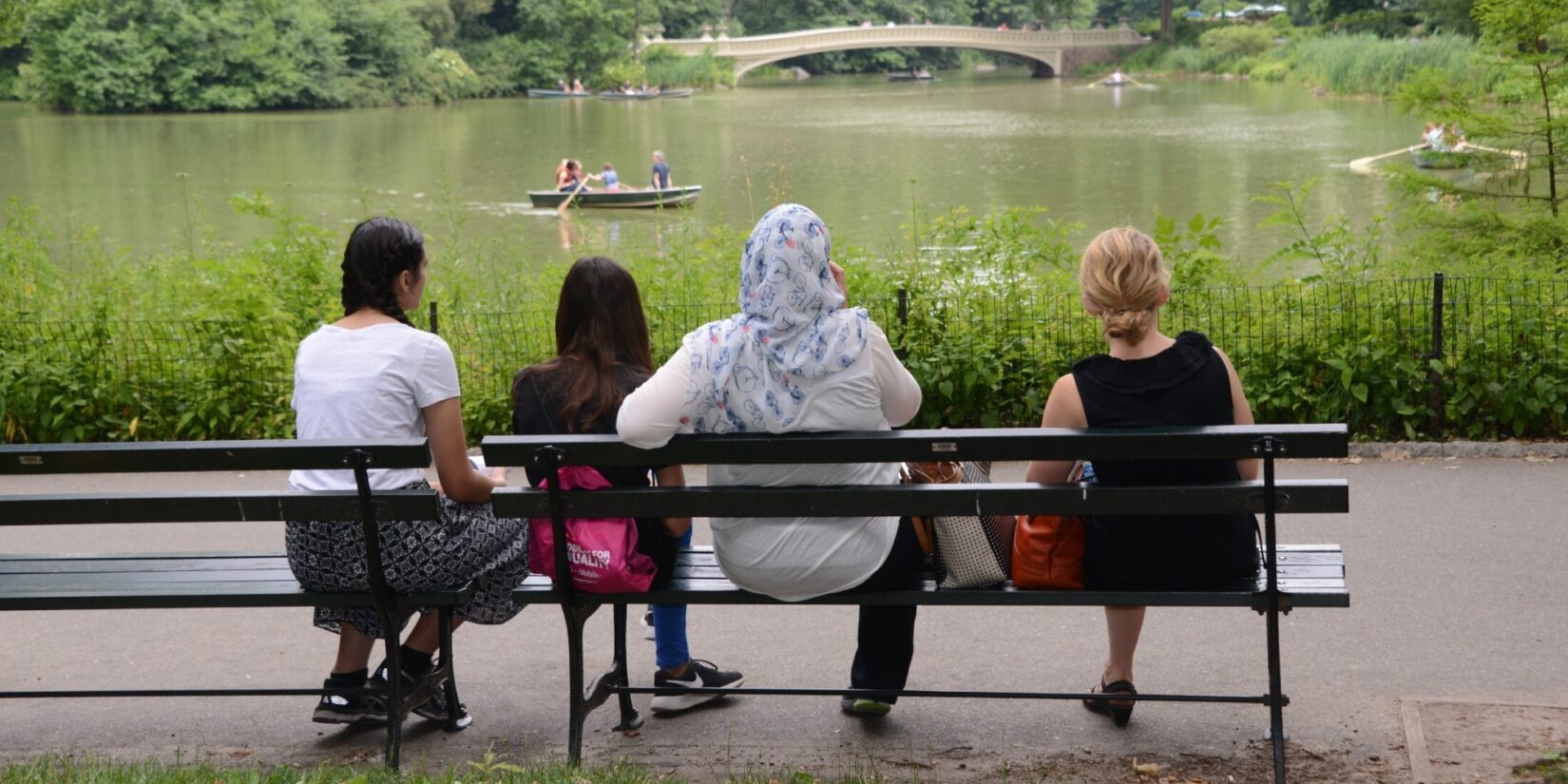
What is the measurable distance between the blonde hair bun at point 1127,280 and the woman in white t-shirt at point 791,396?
0.49 meters

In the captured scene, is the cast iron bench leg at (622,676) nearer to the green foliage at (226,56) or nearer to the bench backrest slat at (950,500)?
the bench backrest slat at (950,500)

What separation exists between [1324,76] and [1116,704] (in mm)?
53958

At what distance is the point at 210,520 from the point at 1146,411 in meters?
2.12

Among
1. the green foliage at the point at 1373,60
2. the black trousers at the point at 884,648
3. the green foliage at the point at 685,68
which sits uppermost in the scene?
the green foliage at the point at 685,68

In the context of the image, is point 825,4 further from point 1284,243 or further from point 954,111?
point 1284,243

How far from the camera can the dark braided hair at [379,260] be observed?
3.82 metres

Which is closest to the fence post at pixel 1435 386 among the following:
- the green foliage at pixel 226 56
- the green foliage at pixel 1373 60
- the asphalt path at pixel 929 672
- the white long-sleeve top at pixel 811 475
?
the asphalt path at pixel 929 672

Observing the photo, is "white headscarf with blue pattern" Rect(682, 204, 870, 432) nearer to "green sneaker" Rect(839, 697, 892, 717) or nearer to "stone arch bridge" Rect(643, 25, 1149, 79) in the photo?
"green sneaker" Rect(839, 697, 892, 717)

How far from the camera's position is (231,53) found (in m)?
61.0

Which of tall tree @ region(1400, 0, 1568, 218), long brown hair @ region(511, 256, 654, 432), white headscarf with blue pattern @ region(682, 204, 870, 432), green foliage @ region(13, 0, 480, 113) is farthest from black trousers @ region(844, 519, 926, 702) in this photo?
green foliage @ region(13, 0, 480, 113)

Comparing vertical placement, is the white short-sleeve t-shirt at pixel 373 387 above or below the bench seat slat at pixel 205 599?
above

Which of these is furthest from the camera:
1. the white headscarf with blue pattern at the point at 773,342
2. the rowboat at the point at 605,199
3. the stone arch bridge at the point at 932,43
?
the stone arch bridge at the point at 932,43

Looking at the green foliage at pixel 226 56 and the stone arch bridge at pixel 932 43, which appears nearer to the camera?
the green foliage at pixel 226 56

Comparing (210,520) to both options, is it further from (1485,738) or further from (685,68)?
(685,68)
